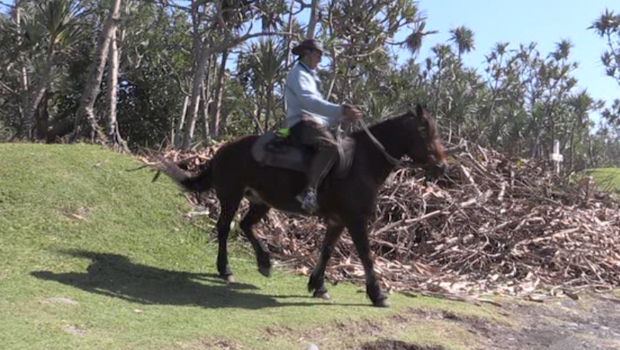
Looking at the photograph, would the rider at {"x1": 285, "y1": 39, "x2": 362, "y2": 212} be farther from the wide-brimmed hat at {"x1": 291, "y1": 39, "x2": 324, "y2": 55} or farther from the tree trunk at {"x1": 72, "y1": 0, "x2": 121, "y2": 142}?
the tree trunk at {"x1": 72, "y1": 0, "x2": 121, "y2": 142}

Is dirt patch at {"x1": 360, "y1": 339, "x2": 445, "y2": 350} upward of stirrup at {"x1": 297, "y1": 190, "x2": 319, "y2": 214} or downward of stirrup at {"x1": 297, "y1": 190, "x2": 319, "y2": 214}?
downward

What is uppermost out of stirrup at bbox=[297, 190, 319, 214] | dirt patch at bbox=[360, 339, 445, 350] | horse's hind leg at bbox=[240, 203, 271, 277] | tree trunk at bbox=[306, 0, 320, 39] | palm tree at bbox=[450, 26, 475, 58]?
palm tree at bbox=[450, 26, 475, 58]

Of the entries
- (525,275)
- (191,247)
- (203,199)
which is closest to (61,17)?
(203,199)

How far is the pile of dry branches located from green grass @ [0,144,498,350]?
804 mm

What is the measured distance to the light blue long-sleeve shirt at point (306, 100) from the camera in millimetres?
6121

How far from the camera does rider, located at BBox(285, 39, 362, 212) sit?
20.5 feet

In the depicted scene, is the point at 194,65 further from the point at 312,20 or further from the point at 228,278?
the point at 228,278

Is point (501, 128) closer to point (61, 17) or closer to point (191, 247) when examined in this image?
point (61, 17)

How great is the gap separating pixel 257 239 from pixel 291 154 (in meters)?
1.31

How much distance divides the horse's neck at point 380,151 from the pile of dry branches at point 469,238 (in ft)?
4.79

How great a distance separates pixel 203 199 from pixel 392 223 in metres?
2.74

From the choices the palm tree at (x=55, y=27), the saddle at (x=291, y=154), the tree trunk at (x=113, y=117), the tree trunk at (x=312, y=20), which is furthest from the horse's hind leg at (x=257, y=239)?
the palm tree at (x=55, y=27)

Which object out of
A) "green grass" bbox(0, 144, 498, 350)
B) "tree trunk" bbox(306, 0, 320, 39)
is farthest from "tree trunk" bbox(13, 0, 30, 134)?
"green grass" bbox(0, 144, 498, 350)

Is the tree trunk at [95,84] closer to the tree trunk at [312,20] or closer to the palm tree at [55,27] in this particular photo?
the palm tree at [55,27]
